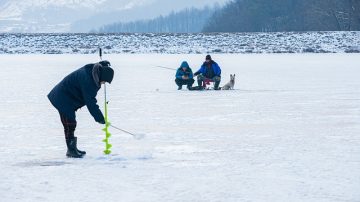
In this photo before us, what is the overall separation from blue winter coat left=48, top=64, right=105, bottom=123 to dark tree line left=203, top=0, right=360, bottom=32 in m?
79.7

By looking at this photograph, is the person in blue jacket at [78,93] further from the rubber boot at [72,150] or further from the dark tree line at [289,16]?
the dark tree line at [289,16]

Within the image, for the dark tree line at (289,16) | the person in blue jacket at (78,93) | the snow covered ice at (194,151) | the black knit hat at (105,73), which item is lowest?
the snow covered ice at (194,151)

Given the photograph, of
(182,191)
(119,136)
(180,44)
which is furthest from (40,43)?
(182,191)

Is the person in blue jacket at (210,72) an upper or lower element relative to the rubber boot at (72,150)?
upper

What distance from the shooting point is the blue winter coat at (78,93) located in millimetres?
7758

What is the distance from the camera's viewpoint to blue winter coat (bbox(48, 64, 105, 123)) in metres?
7.76

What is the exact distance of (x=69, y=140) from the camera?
8.13 metres

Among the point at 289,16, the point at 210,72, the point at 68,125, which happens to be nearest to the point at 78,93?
the point at 68,125

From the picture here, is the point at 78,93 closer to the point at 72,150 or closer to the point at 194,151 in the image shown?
the point at 72,150

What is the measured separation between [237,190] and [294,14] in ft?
339

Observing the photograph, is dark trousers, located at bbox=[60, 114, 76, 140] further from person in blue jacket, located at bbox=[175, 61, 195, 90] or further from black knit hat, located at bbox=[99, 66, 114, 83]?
person in blue jacket, located at bbox=[175, 61, 195, 90]

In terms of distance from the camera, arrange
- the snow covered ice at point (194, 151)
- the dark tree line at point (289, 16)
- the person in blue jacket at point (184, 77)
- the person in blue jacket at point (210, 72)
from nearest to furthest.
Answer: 1. the snow covered ice at point (194, 151)
2. the person in blue jacket at point (210, 72)
3. the person in blue jacket at point (184, 77)
4. the dark tree line at point (289, 16)

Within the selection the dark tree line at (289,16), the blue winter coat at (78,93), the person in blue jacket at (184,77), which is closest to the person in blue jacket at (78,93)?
the blue winter coat at (78,93)

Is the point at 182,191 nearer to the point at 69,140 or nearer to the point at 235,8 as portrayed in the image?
the point at 69,140
